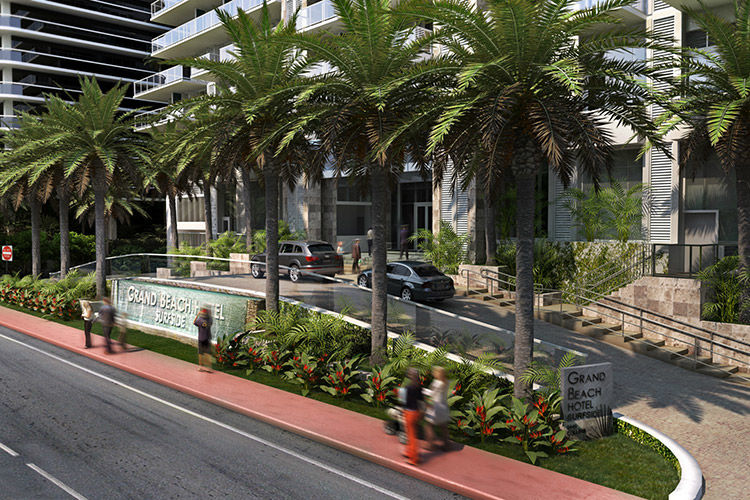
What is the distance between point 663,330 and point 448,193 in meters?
14.8

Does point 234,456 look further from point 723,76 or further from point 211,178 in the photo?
point 723,76

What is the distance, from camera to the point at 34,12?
7294cm

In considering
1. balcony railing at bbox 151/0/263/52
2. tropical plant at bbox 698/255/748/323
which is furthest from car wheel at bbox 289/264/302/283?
balcony railing at bbox 151/0/263/52

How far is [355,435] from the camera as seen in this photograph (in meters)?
11.5

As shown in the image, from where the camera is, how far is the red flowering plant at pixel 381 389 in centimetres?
1344

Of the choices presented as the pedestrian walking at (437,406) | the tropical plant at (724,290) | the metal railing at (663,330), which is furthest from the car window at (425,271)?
the pedestrian walking at (437,406)

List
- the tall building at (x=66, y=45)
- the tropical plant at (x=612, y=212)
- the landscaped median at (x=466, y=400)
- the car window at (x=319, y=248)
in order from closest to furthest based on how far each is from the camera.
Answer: the landscaped median at (x=466, y=400) → the tropical plant at (x=612, y=212) → the car window at (x=319, y=248) → the tall building at (x=66, y=45)

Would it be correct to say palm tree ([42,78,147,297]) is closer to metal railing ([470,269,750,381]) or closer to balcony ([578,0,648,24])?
metal railing ([470,269,750,381])

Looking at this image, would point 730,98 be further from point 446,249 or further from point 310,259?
point 310,259

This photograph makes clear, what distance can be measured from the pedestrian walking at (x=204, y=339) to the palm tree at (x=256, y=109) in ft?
7.84

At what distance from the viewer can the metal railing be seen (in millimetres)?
16984

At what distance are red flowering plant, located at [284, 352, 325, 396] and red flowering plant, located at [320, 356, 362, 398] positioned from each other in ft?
1.06

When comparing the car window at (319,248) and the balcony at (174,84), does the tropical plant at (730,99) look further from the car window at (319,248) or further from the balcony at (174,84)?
the balcony at (174,84)

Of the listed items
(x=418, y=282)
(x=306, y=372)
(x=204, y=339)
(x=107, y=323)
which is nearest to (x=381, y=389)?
(x=306, y=372)
